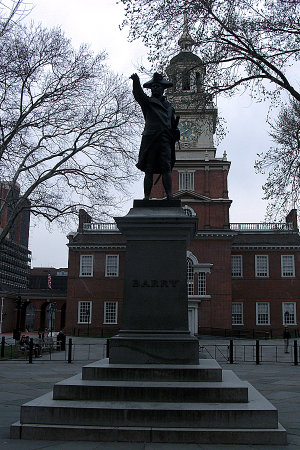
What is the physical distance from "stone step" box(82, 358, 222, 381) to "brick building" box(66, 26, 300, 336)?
3463cm

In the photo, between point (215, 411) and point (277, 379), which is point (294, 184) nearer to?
point (277, 379)

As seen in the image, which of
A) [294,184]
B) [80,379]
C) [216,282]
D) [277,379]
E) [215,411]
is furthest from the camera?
[216,282]

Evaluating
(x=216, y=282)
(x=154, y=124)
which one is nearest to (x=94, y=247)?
(x=216, y=282)

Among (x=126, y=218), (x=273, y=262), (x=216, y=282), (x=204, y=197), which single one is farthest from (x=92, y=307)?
(x=126, y=218)

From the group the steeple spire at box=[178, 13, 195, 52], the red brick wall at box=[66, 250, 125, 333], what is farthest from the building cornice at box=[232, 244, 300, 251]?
the steeple spire at box=[178, 13, 195, 52]

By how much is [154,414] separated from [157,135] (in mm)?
4836

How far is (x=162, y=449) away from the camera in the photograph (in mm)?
5191

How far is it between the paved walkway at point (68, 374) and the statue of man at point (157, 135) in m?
4.16

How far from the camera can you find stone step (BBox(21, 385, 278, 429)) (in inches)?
223

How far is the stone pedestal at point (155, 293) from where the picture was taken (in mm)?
7219

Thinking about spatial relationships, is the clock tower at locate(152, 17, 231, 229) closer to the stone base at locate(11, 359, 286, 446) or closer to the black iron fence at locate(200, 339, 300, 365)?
the black iron fence at locate(200, 339, 300, 365)

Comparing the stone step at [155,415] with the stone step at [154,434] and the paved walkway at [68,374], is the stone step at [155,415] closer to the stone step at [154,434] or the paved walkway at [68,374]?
the stone step at [154,434]

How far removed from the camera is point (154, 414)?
18.8 ft

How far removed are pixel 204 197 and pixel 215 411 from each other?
38.1 metres
